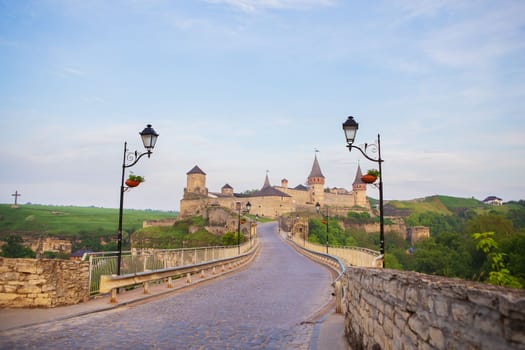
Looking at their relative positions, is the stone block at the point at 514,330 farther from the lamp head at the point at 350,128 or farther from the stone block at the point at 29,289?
the lamp head at the point at 350,128

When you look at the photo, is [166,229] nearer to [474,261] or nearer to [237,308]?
[474,261]

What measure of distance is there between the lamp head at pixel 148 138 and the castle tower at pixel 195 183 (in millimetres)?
115134

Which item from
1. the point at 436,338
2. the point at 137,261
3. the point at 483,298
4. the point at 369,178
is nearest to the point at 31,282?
the point at 137,261

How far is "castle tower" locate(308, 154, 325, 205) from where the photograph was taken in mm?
142875

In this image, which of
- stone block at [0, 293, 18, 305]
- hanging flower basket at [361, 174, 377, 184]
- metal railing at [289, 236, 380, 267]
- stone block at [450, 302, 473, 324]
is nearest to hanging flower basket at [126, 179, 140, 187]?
stone block at [0, 293, 18, 305]

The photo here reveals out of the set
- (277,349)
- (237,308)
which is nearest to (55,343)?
(277,349)

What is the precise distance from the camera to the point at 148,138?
15016 millimetres

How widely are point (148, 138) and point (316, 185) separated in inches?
5158

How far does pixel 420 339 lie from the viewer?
3.73 m

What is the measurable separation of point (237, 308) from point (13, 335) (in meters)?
5.60

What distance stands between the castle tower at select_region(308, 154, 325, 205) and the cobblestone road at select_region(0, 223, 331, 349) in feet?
425

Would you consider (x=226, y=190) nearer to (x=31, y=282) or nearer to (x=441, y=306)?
(x=31, y=282)

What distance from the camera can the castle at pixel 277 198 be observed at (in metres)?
126

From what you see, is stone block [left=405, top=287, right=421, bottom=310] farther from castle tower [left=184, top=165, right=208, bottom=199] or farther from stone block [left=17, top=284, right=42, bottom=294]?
castle tower [left=184, top=165, right=208, bottom=199]
